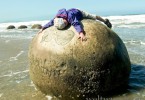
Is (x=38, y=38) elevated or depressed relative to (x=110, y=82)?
elevated

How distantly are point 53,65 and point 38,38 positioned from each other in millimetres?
791

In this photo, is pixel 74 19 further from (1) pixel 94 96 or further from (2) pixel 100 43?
(1) pixel 94 96

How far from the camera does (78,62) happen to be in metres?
5.80

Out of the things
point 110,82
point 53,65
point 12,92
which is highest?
point 53,65

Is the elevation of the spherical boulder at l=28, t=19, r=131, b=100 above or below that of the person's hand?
below

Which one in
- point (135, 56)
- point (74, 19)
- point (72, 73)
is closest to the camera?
point (72, 73)

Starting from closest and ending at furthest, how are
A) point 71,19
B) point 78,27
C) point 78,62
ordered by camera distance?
1. point 78,62
2. point 78,27
3. point 71,19

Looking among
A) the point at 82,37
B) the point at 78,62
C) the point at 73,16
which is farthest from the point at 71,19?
the point at 78,62

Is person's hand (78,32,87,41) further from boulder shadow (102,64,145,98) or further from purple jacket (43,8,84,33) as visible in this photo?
boulder shadow (102,64,145,98)

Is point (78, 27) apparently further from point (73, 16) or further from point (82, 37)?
point (73, 16)

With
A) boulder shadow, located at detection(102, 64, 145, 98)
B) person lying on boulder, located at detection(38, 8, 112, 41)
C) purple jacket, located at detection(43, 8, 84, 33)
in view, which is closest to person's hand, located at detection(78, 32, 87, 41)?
person lying on boulder, located at detection(38, 8, 112, 41)

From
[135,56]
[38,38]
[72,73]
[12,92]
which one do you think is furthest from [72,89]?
[135,56]

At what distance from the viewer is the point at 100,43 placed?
5988mm

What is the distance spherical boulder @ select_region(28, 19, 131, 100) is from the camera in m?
5.84
